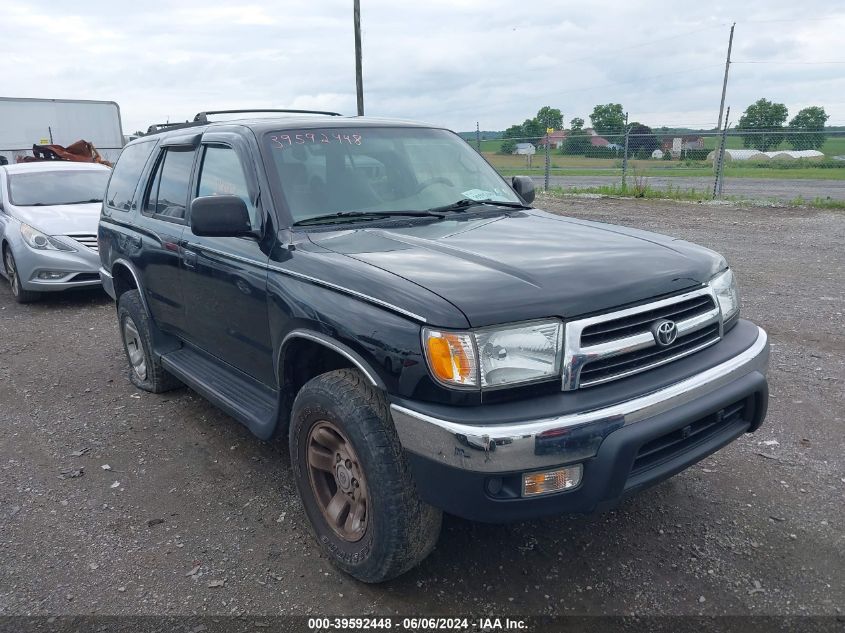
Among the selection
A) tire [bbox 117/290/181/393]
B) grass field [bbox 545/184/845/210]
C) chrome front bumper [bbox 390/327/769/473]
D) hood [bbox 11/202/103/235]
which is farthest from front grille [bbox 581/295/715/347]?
grass field [bbox 545/184/845/210]

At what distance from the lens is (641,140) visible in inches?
811

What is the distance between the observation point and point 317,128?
374cm

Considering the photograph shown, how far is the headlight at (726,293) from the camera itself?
9.79 feet

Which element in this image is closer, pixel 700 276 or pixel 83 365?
pixel 700 276

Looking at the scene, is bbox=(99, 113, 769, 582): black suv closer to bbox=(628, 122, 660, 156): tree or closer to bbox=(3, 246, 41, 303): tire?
bbox=(3, 246, 41, 303): tire

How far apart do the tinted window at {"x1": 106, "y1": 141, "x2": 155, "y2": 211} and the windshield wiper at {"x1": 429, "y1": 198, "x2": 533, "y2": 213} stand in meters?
2.40

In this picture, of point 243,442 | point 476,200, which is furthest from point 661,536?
point 243,442

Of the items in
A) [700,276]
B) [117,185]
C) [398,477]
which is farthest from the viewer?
[117,185]

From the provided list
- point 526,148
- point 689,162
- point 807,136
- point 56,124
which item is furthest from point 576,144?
point 56,124

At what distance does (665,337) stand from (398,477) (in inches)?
45.1

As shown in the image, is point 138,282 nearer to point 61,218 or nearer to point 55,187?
point 61,218

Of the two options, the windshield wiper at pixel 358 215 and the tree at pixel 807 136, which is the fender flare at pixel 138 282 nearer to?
the windshield wiper at pixel 358 215

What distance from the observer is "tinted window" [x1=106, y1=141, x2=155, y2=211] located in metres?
4.95

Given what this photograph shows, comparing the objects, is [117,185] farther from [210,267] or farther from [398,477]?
[398,477]
